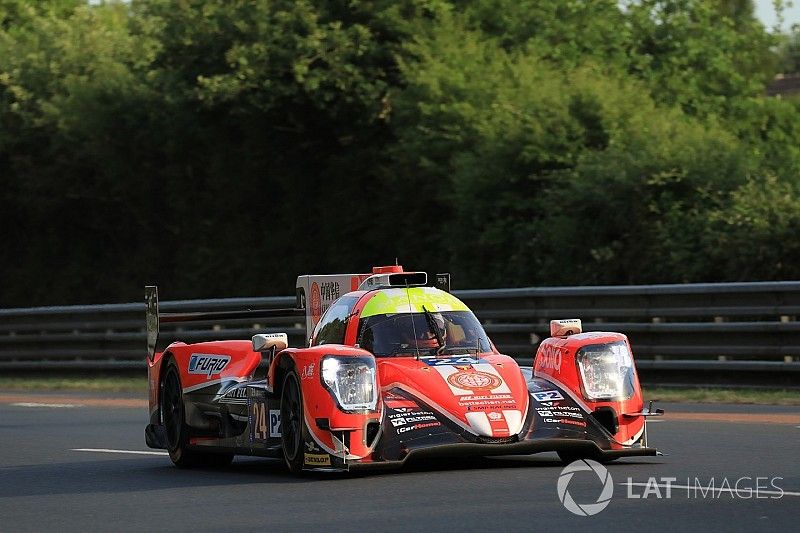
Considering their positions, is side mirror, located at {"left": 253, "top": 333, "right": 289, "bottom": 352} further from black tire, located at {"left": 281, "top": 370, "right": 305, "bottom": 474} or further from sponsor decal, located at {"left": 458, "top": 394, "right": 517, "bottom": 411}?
sponsor decal, located at {"left": 458, "top": 394, "right": 517, "bottom": 411}

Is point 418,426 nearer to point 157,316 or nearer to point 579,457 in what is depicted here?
point 579,457

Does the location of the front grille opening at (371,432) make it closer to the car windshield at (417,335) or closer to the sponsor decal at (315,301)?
the car windshield at (417,335)

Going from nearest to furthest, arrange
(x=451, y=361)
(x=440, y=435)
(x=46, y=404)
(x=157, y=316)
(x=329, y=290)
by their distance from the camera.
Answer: (x=440, y=435) < (x=451, y=361) < (x=329, y=290) < (x=157, y=316) < (x=46, y=404)

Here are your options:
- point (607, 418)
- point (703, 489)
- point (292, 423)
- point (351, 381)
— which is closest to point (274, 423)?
point (292, 423)

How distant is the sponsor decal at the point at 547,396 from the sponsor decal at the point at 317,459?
4.42ft

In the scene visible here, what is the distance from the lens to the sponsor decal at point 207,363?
12512mm

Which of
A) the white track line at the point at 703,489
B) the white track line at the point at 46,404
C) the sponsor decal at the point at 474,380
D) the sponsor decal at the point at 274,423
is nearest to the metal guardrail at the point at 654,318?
the white track line at the point at 46,404

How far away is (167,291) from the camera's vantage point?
→ 118ft

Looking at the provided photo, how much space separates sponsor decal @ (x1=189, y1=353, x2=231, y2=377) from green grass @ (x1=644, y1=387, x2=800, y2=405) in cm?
641

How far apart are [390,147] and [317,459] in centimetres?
1967

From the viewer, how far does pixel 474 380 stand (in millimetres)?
10727

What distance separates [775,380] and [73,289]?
22.8m

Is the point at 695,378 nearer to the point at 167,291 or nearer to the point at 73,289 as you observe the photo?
the point at 167,291

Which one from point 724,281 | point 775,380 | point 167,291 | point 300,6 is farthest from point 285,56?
point 775,380
